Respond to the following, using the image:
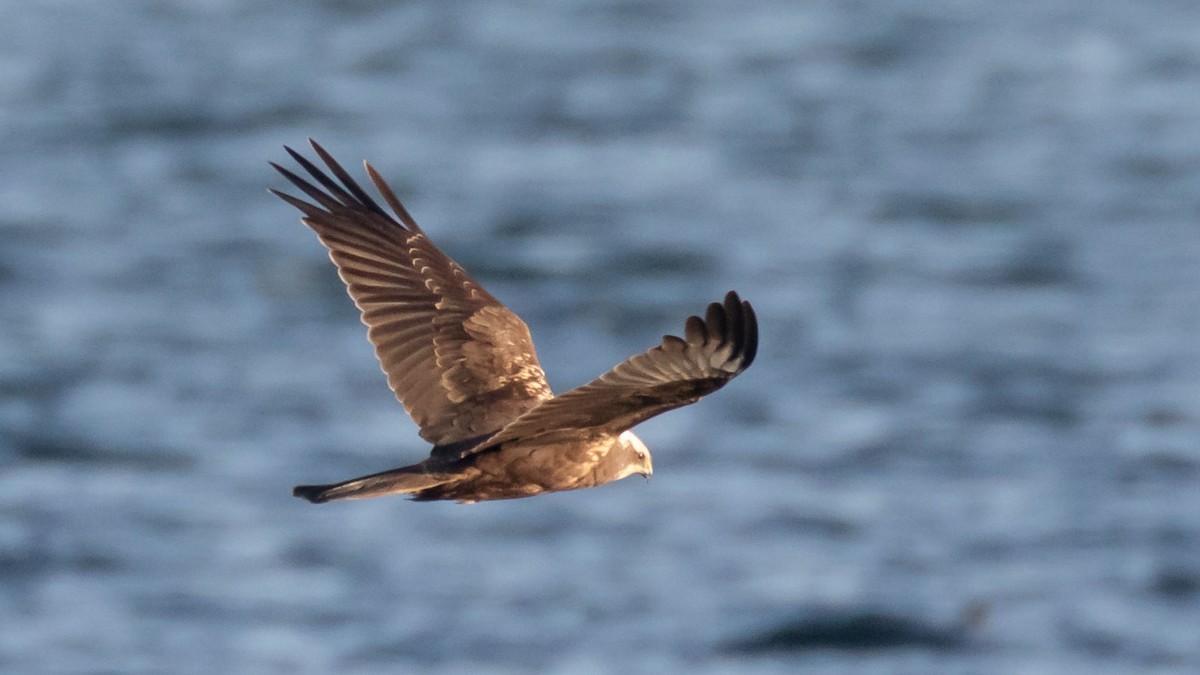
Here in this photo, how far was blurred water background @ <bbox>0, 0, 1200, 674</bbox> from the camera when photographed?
867 inches

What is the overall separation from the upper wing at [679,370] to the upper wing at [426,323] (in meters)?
1.16

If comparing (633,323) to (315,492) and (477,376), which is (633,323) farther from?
(315,492)

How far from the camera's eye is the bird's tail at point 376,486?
7.45 metres

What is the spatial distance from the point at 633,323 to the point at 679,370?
841 inches

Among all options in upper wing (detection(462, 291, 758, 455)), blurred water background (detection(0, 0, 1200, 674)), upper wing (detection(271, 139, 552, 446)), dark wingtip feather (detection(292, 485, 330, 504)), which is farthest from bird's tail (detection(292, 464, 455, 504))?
blurred water background (detection(0, 0, 1200, 674))

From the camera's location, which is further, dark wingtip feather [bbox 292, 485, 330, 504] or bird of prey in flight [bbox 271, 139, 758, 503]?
dark wingtip feather [bbox 292, 485, 330, 504]

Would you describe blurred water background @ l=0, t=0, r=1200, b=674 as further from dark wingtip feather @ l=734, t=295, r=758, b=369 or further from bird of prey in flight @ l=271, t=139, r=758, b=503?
dark wingtip feather @ l=734, t=295, r=758, b=369

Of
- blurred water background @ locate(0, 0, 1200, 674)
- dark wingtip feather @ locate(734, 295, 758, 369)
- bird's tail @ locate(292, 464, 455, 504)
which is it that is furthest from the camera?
blurred water background @ locate(0, 0, 1200, 674)

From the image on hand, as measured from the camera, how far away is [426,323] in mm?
8789

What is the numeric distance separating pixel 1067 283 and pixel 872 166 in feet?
14.6

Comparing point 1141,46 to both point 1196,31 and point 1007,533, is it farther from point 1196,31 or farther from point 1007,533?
point 1007,533

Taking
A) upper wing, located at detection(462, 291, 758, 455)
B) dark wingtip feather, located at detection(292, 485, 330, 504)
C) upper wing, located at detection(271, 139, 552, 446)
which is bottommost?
dark wingtip feather, located at detection(292, 485, 330, 504)

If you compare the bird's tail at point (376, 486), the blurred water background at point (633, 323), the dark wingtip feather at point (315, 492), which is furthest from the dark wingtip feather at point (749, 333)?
the blurred water background at point (633, 323)

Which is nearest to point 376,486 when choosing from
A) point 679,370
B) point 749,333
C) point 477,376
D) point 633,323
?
point 477,376
